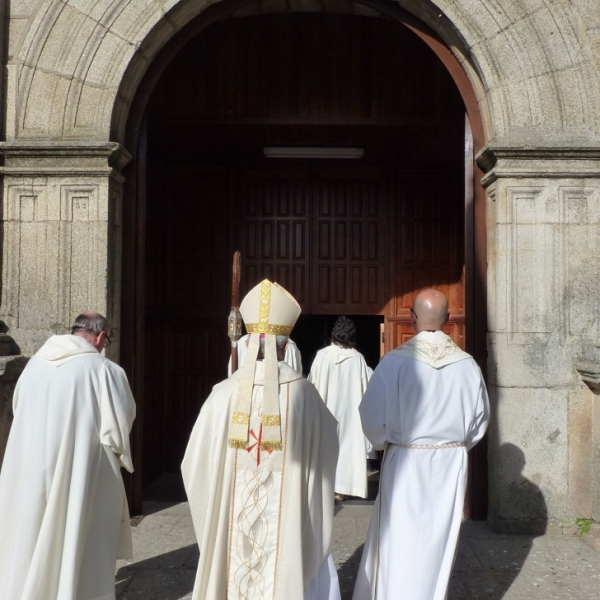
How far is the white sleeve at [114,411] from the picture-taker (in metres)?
3.59

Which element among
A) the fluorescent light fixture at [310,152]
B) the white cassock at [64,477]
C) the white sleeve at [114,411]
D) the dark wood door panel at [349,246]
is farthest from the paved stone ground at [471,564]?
the fluorescent light fixture at [310,152]

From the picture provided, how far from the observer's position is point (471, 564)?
4531mm

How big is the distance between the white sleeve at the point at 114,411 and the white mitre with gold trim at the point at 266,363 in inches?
25.9

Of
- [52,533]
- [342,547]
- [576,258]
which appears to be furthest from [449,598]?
[576,258]

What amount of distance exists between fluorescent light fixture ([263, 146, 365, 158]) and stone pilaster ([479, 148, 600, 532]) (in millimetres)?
2989

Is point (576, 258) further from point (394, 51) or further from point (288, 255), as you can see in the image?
point (288, 255)

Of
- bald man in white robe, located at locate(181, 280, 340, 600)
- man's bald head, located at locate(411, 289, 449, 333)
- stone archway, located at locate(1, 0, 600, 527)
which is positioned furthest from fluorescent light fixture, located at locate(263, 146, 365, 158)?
bald man in white robe, located at locate(181, 280, 340, 600)

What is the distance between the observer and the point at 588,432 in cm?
506

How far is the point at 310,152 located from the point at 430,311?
475 centimetres

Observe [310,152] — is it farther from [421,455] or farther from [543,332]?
[421,455]

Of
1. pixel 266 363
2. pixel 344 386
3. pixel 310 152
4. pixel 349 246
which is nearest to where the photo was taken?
pixel 266 363

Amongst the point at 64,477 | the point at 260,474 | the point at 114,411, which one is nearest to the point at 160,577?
the point at 64,477

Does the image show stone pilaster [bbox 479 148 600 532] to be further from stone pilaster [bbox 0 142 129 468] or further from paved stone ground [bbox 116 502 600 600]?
stone pilaster [bbox 0 142 129 468]

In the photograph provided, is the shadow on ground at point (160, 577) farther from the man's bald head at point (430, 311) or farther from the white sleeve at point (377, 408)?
the man's bald head at point (430, 311)
